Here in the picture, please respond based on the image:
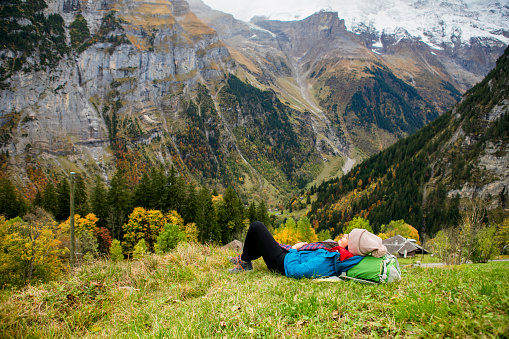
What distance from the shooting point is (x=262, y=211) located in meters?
53.6

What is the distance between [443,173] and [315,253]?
115745 mm

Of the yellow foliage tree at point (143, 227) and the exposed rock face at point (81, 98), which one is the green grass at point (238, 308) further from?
the exposed rock face at point (81, 98)

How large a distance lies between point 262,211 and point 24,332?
50967 mm

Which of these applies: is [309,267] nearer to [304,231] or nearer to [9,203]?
[304,231]

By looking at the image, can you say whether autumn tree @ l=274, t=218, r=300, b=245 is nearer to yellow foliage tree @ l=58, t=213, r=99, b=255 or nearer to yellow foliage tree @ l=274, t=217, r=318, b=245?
yellow foliage tree @ l=274, t=217, r=318, b=245

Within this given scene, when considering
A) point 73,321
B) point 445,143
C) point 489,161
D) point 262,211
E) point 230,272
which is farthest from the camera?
point 445,143

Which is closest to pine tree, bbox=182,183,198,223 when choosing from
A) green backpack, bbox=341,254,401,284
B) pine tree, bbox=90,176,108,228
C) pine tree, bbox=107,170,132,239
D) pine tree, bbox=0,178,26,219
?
pine tree, bbox=107,170,132,239

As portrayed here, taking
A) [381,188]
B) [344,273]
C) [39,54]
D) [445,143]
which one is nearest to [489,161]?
[445,143]

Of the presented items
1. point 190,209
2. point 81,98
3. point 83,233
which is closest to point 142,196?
point 190,209

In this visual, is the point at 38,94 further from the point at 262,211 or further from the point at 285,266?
the point at 285,266

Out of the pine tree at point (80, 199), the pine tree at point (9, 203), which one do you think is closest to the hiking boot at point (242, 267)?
the pine tree at point (80, 199)

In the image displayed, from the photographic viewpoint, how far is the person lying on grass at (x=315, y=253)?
16.4 feet

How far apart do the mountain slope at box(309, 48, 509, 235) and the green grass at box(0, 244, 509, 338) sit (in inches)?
3769

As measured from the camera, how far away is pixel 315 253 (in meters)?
5.41
